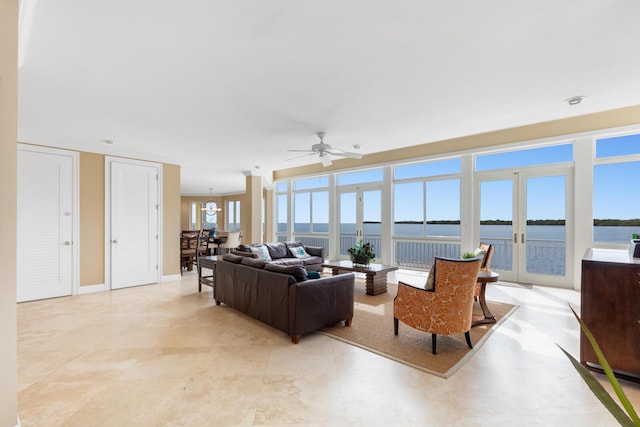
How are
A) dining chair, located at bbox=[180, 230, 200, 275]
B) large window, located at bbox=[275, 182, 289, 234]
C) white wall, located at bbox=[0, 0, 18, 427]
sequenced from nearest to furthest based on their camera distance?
white wall, located at bbox=[0, 0, 18, 427]
dining chair, located at bbox=[180, 230, 200, 275]
large window, located at bbox=[275, 182, 289, 234]

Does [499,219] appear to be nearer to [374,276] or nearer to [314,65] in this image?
[374,276]

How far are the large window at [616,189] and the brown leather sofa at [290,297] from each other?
4.33 m

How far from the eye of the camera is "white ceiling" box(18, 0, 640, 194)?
212 centimetres

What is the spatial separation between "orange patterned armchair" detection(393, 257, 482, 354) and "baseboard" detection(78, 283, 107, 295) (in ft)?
17.9

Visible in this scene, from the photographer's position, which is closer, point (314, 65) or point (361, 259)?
point (314, 65)

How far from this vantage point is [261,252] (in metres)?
6.19

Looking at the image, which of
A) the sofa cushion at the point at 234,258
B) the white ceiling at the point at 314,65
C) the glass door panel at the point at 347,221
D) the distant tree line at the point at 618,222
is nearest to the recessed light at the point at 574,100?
the white ceiling at the point at 314,65

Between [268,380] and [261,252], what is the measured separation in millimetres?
3896

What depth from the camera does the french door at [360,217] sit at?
24.6ft

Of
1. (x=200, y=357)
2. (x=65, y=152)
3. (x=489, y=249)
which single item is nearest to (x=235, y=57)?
(x=200, y=357)

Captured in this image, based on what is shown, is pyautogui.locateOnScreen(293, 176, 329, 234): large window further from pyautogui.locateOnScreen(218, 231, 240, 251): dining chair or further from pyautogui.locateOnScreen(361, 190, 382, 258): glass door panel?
pyautogui.locateOnScreen(218, 231, 240, 251): dining chair

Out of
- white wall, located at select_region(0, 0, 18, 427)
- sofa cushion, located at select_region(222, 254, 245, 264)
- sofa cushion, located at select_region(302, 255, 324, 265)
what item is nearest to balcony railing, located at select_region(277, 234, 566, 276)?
sofa cushion, located at select_region(302, 255, 324, 265)

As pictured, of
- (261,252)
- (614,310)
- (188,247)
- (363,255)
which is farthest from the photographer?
(188,247)

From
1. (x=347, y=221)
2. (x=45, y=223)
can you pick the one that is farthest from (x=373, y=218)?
(x=45, y=223)
